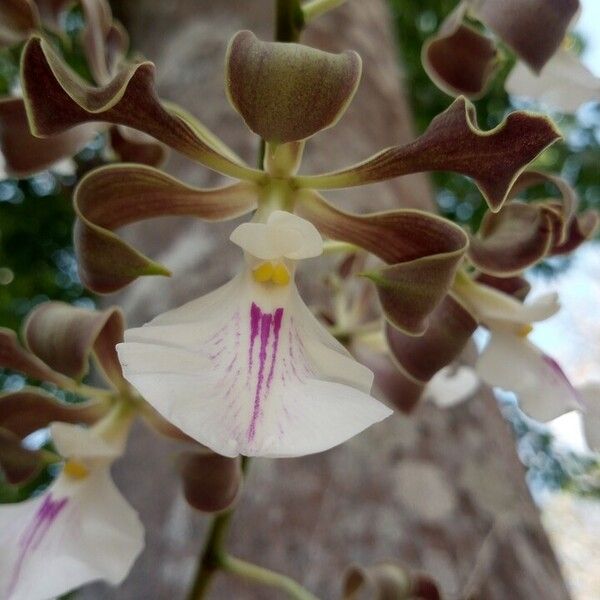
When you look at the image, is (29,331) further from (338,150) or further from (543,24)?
(338,150)

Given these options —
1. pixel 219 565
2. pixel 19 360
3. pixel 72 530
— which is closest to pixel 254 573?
pixel 219 565

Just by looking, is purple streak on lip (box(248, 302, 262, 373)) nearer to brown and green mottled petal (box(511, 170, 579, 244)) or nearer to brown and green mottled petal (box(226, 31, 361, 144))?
brown and green mottled petal (box(226, 31, 361, 144))

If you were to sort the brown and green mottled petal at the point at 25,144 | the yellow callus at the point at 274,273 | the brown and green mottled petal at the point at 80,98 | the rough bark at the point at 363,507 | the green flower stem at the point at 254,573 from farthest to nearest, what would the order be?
the rough bark at the point at 363,507 → the green flower stem at the point at 254,573 → the brown and green mottled petal at the point at 25,144 → the yellow callus at the point at 274,273 → the brown and green mottled petal at the point at 80,98

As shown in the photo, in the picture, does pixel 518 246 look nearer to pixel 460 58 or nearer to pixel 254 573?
pixel 460 58

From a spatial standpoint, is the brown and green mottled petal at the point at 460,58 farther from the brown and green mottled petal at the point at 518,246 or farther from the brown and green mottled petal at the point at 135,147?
the brown and green mottled petal at the point at 135,147

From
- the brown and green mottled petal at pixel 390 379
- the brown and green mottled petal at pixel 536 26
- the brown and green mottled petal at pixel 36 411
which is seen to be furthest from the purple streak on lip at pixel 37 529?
the brown and green mottled petal at pixel 536 26

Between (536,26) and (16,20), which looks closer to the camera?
(536,26)
